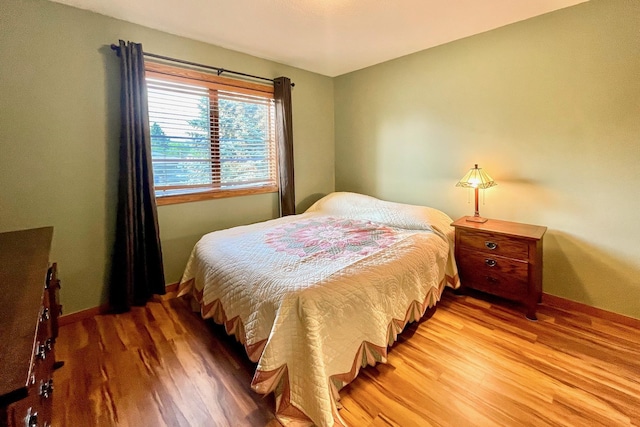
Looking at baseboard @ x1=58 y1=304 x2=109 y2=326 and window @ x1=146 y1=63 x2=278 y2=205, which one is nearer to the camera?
baseboard @ x1=58 y1=304 x2=109 y2=326

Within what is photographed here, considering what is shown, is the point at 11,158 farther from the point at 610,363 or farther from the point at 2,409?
the point at 610,363

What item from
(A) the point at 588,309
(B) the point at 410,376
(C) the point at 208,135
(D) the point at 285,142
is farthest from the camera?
(D) the point at 285,142

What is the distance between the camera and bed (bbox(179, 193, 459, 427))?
141 centimetres

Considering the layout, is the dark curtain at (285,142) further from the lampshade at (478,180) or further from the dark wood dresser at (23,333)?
the dark wood dresser at (23,333)

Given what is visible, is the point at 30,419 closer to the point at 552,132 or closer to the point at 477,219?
the point at 477,219

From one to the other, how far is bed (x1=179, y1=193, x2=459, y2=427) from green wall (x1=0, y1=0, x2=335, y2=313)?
0.79 meters

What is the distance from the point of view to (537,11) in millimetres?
2279

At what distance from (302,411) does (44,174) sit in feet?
7.76

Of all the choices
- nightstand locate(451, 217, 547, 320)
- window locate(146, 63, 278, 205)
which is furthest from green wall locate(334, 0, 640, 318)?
window locate(146, 63, 278, 205)

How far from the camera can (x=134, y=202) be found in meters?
2.38

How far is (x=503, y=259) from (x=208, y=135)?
2.85 m

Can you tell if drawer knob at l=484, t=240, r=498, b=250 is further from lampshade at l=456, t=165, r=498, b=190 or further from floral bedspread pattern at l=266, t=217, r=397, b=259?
floral bedspread pattern at l=266, t=217, r=397, b=259

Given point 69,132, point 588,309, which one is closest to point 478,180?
point 588,309

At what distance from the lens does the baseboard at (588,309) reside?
2.17 m
